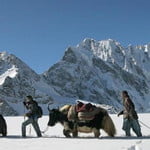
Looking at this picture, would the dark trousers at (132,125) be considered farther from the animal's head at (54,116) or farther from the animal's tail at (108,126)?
the animal's head at (54,116)

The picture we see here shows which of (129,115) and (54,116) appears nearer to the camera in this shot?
(129,115)

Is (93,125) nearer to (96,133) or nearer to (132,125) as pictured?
(96,133)

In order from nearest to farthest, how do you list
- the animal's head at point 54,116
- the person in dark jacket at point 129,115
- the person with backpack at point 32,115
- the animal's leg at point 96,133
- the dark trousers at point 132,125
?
the animal's leg at point 96,133 < the dark trousers at point 132,125 < the person in dark jacket at point 129,115 < the person with backpack at point 32,115 < the animal's head at point 54,116

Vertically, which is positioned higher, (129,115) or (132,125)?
(129,115)

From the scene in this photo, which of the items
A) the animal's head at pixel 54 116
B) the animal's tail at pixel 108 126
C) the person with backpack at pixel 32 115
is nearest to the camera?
the animal's tail at pixel 108 126

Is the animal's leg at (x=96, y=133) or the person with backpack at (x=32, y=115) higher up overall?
the person with backpack at (x=32, y=115)

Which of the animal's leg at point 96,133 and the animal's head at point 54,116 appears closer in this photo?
the animal's leg at point 96,133

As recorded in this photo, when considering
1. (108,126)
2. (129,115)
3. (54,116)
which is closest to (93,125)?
(108,126)

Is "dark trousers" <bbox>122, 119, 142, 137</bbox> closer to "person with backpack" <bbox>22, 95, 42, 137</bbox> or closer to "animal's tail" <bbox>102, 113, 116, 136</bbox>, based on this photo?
"animal's tail" <bbox>102, 113, 116, 136</bbox>

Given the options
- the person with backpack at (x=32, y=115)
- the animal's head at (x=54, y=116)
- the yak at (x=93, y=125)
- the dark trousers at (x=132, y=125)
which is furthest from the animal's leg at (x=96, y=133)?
the person with backpack at (x=32, y=115)
